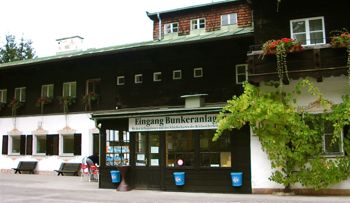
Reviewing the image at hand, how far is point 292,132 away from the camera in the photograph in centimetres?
1429

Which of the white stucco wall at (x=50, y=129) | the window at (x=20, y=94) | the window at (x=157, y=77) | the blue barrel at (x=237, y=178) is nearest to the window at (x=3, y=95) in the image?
the window at (x=20, y=94)

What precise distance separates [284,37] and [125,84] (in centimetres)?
997

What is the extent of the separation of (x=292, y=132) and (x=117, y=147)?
22.1ft

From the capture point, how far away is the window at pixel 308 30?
15203mm

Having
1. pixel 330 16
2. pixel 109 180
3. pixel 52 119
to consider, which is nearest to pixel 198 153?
pixel 109 180

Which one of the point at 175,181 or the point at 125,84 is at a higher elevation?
the point at 125,84

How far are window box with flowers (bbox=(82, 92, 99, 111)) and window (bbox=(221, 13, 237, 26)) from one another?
29.6 feet

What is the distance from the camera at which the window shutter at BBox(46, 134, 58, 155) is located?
83.6 ft

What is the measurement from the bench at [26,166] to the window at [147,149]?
11.6 metres

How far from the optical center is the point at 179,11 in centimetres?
2803

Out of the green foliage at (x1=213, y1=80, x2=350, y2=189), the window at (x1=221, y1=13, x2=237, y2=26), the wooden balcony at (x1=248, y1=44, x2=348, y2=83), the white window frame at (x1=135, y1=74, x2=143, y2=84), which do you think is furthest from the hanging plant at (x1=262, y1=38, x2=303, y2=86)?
the window at (x1=221, y1=13, x2=237, y2=26)

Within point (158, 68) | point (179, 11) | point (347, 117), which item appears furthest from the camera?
point (179, 11)

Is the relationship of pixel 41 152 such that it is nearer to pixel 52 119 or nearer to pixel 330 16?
pixel 52 119

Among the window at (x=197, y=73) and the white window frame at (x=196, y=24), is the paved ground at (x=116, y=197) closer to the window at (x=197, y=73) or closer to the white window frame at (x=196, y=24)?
the window at (x=197, y=73)
